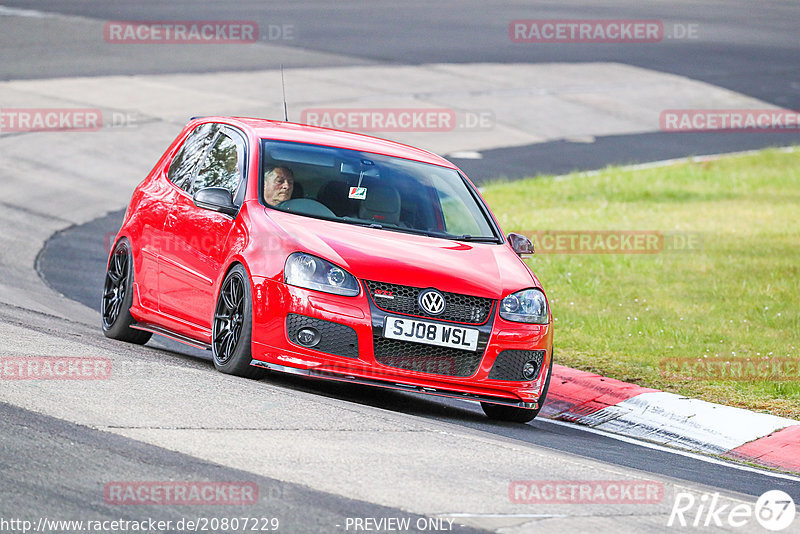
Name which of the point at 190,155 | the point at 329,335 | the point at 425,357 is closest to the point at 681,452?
the point at 425,357

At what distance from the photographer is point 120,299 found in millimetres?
10102

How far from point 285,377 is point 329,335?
1271mm

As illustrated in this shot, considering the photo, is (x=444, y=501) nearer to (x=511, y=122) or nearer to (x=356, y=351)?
(x=356, y=351)

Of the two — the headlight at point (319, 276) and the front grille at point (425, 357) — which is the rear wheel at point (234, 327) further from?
the front grille at point (425, 357)

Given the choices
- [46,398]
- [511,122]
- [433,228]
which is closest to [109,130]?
[511,122]

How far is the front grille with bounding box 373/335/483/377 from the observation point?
8078mm

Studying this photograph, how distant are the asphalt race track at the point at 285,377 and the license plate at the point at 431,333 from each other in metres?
0.47

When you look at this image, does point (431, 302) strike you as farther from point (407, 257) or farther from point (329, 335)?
point (329, 335)

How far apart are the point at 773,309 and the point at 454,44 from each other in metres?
23.9

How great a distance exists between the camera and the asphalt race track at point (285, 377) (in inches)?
233

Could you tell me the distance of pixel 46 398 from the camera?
7039 mm

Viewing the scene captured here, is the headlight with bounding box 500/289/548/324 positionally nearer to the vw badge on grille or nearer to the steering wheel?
the vw badge on grille

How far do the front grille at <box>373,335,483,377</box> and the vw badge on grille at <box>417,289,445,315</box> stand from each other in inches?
8.4

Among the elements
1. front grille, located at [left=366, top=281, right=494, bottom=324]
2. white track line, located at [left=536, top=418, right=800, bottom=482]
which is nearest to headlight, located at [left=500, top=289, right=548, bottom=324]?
front grille, located at [left=366, top=281, right=494, bottom=324]
